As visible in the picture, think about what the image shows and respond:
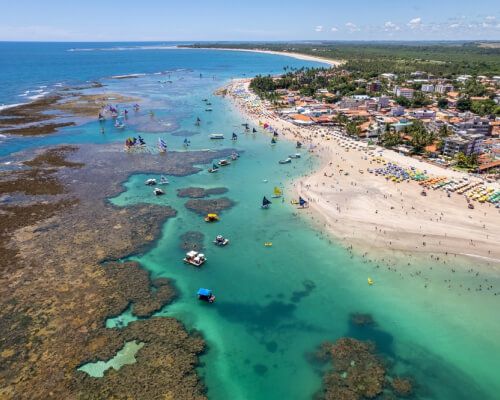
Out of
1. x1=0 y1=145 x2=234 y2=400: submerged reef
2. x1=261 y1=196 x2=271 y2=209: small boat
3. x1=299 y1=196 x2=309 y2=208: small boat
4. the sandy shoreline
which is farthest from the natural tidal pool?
x1=299 y1=196 x2=309 y2=208: small boat

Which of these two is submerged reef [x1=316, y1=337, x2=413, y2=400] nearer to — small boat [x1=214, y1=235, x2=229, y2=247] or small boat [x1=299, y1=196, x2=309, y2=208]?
small boat [x1=214, y1=235, x2=229, y2=247]

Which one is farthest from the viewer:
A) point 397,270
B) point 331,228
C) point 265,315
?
point 331,228

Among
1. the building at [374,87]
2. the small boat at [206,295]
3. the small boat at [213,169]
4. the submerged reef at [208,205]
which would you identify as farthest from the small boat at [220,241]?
the building at [374,87]

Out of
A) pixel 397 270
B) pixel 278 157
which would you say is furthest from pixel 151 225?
pixel 278 157

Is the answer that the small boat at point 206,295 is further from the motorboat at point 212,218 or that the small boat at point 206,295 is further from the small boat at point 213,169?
the small boat at point 213,169

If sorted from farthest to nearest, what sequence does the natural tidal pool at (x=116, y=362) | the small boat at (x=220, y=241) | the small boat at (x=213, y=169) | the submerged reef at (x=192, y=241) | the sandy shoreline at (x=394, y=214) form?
the small boat at (x=213, y=169) < the small boat at (x=220, y=241) < the submerged reef at (x=192, y=241) < the sandy shoreline at (x=394, y=214) < the natural tidal pool at (x=116, y=362)

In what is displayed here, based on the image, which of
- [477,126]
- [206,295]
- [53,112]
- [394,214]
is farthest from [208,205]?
[53,112]

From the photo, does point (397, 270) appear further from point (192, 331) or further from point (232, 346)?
point (192, 331)
